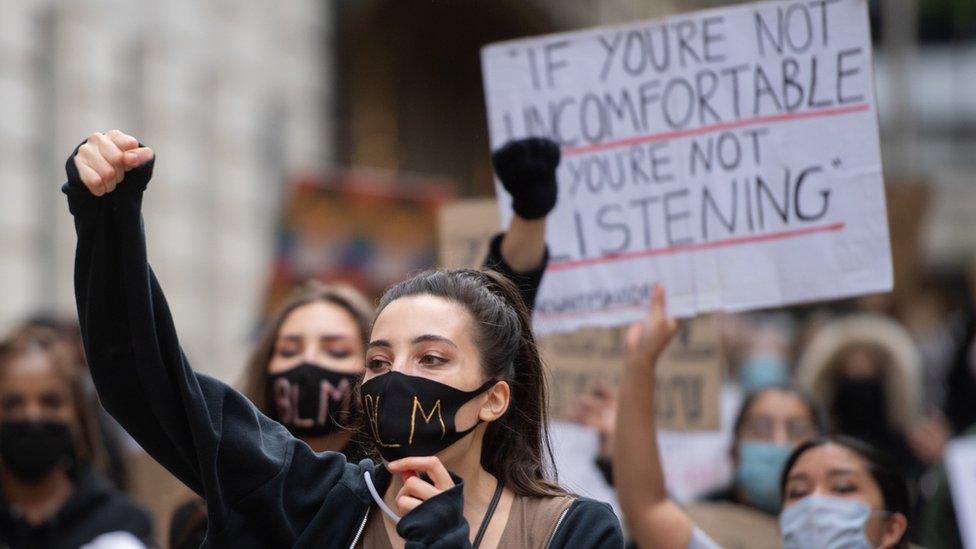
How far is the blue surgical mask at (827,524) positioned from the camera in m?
4.11

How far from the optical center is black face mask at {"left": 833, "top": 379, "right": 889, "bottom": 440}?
8.12 meters

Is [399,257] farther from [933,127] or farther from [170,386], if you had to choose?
[933,127]

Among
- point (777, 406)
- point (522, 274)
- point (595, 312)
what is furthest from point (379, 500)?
point (777, 406)

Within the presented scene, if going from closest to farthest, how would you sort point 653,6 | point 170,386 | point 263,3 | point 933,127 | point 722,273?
point 170,386, point 722,273, point 263,3, point 653,6, point 933,127

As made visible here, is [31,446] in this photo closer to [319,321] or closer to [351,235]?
[319,321]

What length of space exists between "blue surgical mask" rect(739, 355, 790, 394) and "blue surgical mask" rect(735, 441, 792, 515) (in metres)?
4.51

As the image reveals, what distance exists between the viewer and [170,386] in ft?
9.52

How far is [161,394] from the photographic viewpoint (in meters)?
2.88

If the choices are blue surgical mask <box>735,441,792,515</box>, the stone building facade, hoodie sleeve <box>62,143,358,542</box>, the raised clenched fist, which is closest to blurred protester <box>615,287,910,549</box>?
blue surgical mask <box>735,441,792,515</box>

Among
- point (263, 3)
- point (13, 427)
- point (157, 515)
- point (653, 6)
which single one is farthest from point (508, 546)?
point (653, 6)

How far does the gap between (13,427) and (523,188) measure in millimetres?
1881

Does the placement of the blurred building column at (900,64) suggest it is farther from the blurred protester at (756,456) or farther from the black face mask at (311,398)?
the black face mask at (311,398)

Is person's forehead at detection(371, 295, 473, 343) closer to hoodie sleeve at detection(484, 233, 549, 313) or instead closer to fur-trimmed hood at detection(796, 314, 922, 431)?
hoodie sleeve at detection(484, 233, 549, 313)

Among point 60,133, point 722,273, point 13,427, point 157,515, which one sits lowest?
point 157,515
